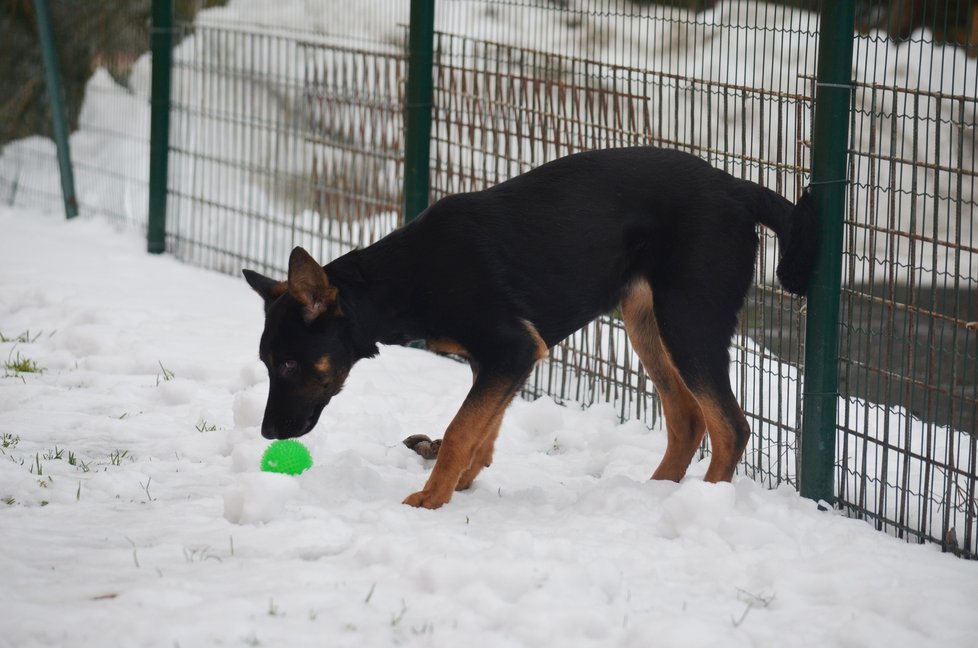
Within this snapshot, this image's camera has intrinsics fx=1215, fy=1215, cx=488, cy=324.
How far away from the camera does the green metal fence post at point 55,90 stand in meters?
→ 9.69

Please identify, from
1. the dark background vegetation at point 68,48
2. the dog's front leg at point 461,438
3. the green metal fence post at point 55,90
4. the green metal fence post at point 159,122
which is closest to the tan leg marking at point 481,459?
the dog's front leg at point 461,438

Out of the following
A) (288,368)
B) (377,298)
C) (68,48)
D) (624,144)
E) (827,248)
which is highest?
(68,48)

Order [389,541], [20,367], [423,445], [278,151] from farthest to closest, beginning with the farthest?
[278,151], [20,367], [423,445], [389,541]

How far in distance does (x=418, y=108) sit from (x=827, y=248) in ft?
9.56

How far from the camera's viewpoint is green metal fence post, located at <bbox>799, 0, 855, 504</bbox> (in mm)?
4180

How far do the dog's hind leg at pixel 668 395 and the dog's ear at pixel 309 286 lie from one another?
3.69 ft

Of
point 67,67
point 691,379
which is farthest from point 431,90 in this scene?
point 67,67

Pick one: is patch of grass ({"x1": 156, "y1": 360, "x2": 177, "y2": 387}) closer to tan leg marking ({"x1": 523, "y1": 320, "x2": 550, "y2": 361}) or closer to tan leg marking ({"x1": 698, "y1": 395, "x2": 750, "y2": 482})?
tan leg marking ({"x1": 523, "y1": 320, "x2": 550, "y2": 361})

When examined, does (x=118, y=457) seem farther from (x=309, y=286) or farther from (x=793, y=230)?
(x=793, y=230)

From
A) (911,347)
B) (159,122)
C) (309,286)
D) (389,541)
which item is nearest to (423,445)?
(309,286)

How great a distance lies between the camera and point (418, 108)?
21.5ft

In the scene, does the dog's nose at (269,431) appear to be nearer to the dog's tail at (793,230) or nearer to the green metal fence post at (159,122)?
the dog's tail at (793,230)

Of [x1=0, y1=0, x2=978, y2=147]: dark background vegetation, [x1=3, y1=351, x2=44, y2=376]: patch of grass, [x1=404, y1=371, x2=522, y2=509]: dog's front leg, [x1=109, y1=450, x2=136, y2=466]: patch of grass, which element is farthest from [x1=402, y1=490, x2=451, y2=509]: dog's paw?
[x1=0, y1=0, x2=978, y2=147]: dark background vegetation

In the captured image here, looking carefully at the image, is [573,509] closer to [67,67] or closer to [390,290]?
[390,290]
